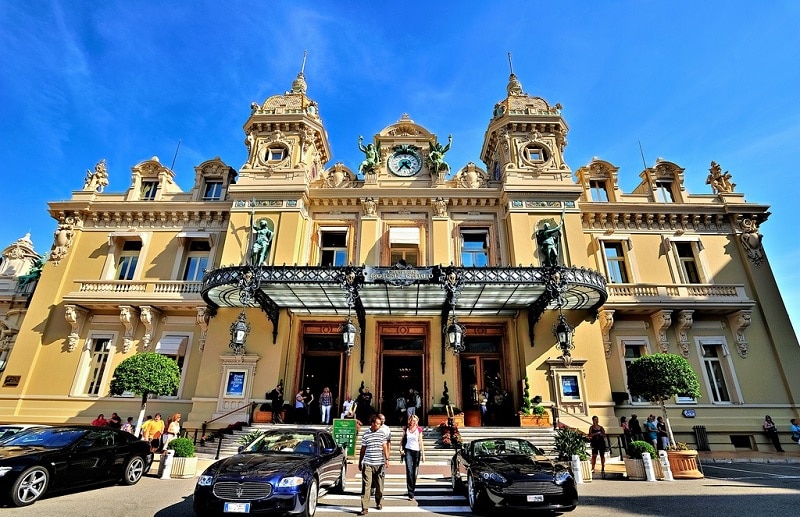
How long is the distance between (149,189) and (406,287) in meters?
16.4

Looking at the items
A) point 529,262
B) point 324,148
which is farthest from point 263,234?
point 529,262

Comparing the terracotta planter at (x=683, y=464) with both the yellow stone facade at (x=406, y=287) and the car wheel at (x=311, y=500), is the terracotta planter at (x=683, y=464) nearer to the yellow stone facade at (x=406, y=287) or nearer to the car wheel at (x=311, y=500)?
the yellow stone facade at (x=406, y=287)

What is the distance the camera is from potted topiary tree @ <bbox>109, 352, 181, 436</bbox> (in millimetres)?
14023

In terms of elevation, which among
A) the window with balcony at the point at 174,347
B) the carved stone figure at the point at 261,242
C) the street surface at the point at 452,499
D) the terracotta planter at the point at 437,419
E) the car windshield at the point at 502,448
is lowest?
the street surface at the point at 452,499

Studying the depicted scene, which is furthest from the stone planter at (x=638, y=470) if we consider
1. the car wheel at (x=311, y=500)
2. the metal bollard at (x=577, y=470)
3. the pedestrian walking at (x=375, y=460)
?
the car wheel at (x=311, y=500)

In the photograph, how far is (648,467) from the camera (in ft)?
35.4

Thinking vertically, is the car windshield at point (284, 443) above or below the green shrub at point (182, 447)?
above

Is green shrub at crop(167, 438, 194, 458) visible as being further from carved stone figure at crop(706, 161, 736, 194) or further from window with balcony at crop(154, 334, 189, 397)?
carved stone figure at crop(706, 161, 736, 194)

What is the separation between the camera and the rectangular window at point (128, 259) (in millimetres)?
20547

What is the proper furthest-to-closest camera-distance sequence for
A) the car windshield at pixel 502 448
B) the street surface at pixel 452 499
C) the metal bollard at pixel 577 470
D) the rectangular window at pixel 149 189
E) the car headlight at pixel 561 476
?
the rectangular window at pixel 149 189 < the metal bollard at pixel 577 470 < the car windshield at pixel 502 448 < the street surface at pixel 452 499 < the car headlight at pixel 561 476

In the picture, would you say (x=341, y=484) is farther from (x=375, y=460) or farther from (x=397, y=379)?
(x=397, y=379)

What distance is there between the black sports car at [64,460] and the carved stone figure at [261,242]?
8.76m

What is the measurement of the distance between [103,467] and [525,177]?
19.6 m

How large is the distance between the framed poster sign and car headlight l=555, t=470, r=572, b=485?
1311 cm
